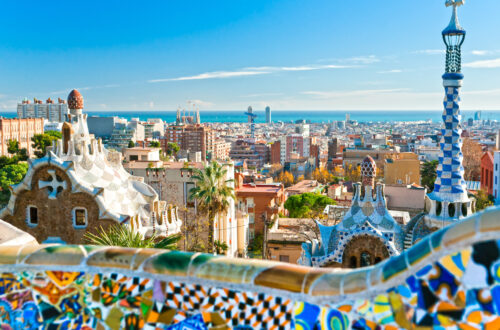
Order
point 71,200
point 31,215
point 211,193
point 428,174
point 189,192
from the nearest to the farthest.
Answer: point 71,200, point 31,215, point 211,193, point 189,192, point 428,174

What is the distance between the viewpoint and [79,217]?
16.9 meters

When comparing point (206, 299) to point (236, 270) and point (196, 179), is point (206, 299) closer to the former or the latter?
point (236, 270)

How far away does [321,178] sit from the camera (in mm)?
87250

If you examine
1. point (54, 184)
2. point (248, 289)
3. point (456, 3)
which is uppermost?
point (456, 3)

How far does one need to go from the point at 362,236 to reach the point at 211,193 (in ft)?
30.8

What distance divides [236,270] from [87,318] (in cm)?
113

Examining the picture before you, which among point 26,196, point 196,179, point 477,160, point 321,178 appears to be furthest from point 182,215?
point 321,178

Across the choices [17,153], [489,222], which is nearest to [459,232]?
[489,222]

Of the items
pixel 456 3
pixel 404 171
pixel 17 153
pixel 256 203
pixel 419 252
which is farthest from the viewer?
pixel 17 153

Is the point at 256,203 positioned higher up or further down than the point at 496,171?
further down

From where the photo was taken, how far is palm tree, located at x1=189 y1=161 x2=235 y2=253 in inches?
864

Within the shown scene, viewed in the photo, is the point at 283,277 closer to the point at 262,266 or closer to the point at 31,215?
the point at 262,266

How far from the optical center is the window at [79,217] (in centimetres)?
1684

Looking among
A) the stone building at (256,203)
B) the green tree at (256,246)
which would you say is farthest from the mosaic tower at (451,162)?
the stone building at (256,203)
